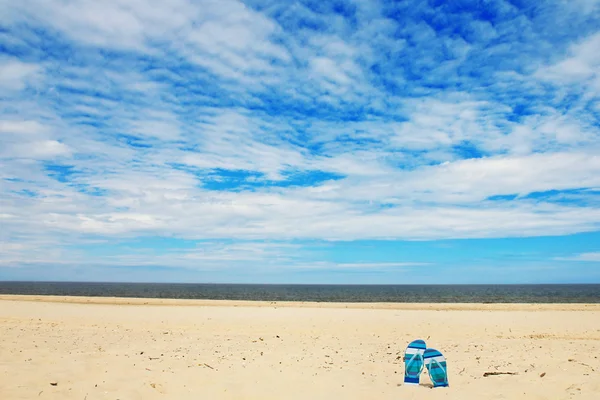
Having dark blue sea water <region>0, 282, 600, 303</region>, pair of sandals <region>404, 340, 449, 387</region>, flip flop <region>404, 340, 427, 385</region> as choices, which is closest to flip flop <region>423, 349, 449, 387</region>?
pair of sandals <region>404, 340, 449, 387</region>

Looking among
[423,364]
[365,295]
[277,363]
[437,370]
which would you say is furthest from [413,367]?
[365,295]

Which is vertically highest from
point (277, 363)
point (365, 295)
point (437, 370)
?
point (437, 370)

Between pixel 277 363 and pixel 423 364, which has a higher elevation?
pixel 423 364

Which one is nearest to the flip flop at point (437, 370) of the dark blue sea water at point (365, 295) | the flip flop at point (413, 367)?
the flip flop at point (413, 367)

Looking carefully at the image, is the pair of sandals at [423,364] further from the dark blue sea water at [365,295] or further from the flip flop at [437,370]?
the dark blue sea water at [365,295]

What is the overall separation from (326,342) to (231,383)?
6196mm

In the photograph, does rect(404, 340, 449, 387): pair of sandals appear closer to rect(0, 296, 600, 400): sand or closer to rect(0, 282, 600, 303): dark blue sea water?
rect(0, 296, 600, 400): sand

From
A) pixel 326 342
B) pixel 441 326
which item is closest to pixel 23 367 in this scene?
pixel 326 342

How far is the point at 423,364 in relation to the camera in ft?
30.7

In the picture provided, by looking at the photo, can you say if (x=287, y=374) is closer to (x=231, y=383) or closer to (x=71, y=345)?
(x=231, y=383)

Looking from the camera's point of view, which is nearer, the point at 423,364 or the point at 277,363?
the point at 423,364

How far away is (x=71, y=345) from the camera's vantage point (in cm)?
1291

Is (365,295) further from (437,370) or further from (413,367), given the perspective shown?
(437,370)

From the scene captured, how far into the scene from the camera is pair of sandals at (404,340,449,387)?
893 centimetres
